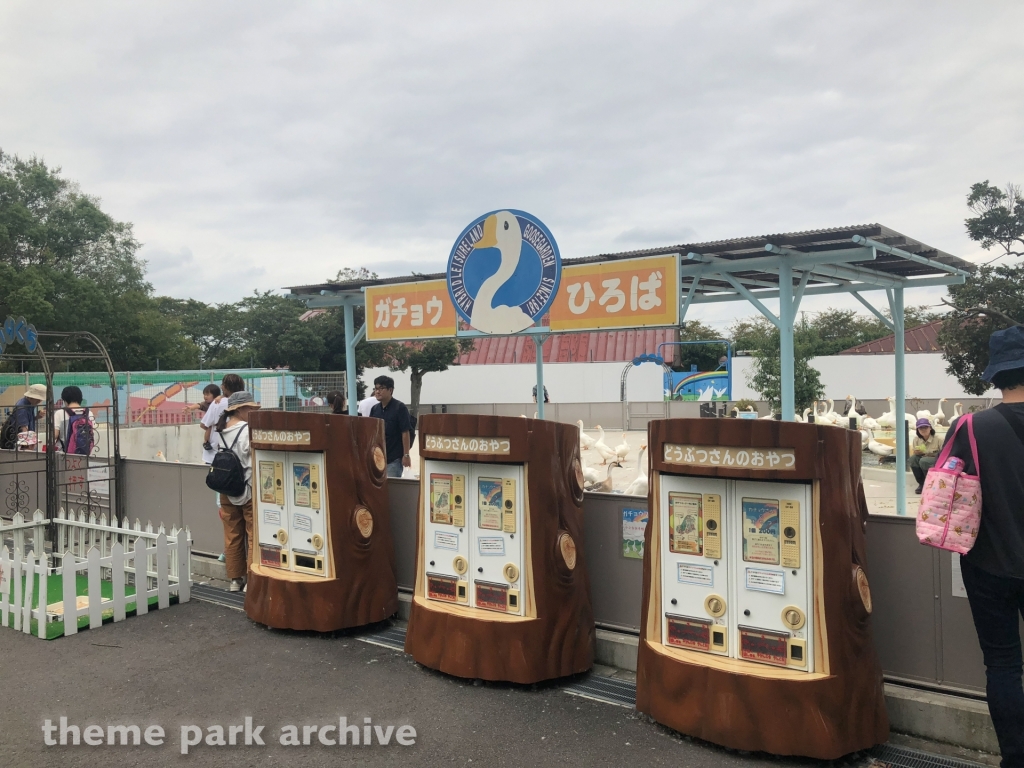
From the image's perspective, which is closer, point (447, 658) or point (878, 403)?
point (447, 658)

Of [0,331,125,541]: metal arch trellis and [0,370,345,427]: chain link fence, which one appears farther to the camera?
[0,370,345,427]: chain link fence

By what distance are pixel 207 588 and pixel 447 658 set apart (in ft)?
10.9

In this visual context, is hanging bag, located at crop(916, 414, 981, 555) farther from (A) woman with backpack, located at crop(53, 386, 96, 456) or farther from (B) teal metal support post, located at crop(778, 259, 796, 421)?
(A) woman with backpack, located at crop(53, 386, 96, 456)

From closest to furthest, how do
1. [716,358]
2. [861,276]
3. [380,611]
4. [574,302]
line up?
[380,611] → [574,302] → [861,276] → [716,358]

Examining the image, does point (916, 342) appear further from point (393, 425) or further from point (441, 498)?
point (441, 498)

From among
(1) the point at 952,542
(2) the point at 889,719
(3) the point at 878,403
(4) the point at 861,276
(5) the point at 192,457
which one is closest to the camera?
(1) the point at 952,542

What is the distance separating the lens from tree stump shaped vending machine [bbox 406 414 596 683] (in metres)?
4.78

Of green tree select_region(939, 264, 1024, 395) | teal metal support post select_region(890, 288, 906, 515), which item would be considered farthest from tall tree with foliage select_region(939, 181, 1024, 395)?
teal metal support post select_region(890, 288, 906, 515)

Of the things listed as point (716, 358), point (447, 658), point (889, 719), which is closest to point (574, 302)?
point (447, 658)

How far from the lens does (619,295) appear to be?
924 cm

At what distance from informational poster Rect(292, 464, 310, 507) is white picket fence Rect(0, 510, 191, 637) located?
1.46 m

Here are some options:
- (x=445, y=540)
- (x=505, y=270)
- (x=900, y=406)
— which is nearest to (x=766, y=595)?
(x=445, y=540)

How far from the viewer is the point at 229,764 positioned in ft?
12.8

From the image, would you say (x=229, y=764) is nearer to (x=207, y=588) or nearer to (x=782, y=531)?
(x=782, y=531)
